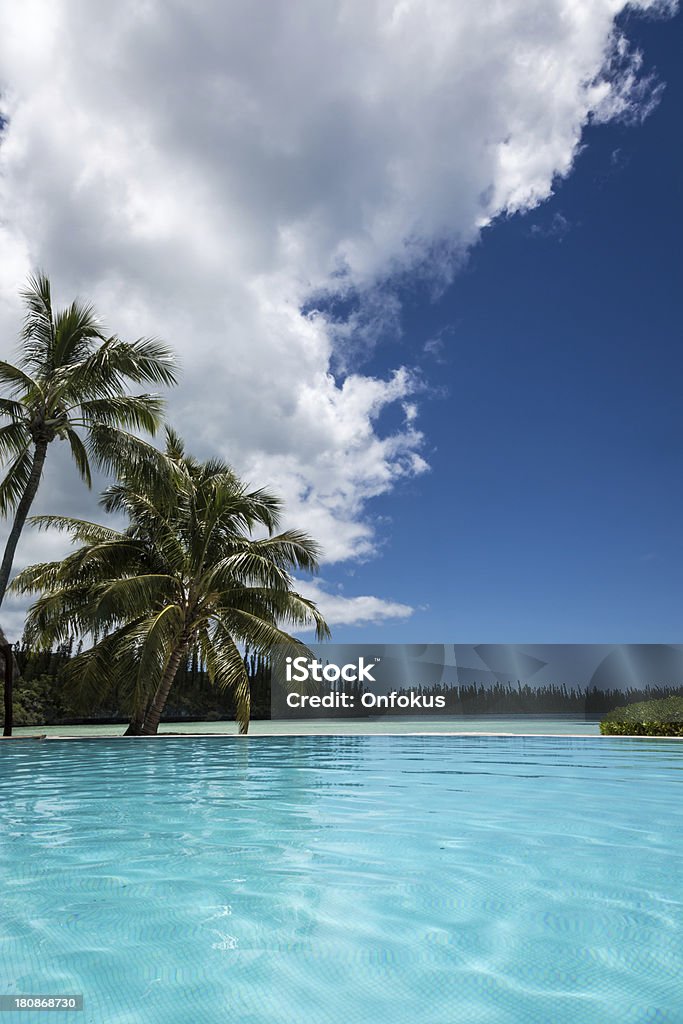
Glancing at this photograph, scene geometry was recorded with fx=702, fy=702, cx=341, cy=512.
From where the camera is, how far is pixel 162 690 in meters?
15.7

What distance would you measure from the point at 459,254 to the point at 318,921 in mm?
22099

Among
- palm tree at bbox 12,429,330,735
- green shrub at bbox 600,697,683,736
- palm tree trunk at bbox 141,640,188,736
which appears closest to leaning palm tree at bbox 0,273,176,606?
palm tree at bbox 12,429,330,735

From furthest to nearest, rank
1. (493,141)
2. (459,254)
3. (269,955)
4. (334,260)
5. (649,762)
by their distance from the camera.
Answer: (459,254) → (334,260) → (493,141) → (649,762) → (269,955)

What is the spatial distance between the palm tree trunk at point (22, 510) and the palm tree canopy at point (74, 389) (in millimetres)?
256

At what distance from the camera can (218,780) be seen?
7.59 meters

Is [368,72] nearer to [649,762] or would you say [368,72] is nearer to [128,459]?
[128,459]

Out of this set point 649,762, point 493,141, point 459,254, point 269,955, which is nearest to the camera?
point 269,955

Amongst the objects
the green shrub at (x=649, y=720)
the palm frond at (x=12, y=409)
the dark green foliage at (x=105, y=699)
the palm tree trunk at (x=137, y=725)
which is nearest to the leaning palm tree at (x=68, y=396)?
the palm frond at (x=12, y=409)

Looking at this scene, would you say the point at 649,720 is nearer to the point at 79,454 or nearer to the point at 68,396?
the point at 79,454

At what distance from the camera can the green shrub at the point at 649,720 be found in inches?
600

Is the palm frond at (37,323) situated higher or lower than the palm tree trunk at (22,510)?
higher

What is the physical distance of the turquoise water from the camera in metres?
2.05

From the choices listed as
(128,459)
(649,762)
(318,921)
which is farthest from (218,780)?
(128,459)

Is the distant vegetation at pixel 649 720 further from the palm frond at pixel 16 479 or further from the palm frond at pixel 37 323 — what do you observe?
the palm frond at pixel 37 323
